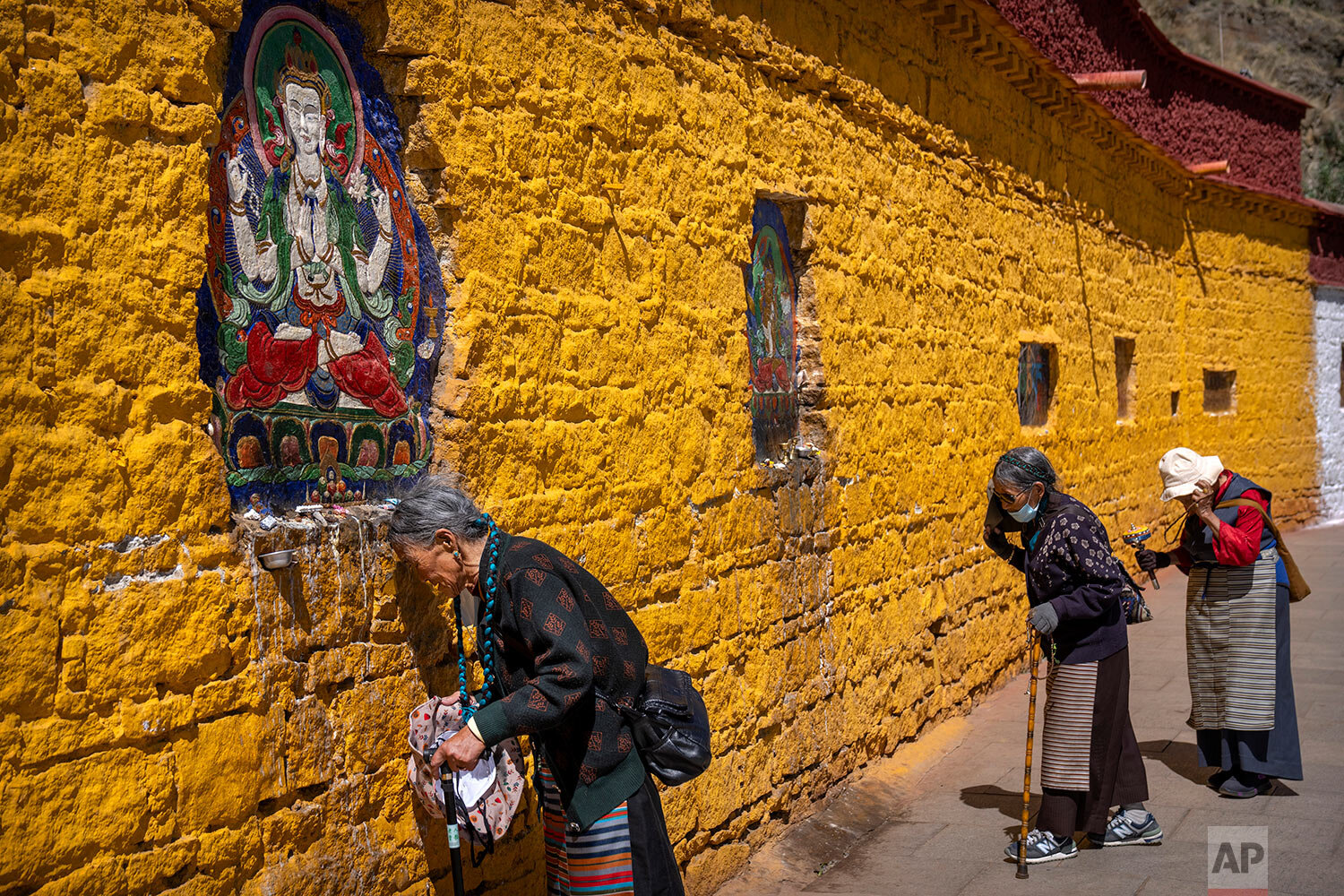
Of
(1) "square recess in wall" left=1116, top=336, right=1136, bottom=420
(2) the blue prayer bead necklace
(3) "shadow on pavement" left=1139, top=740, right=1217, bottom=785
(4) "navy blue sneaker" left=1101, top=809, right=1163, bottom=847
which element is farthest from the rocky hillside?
(2) the blue prayer bead necklace

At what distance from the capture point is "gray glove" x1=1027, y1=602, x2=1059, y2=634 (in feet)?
15.6

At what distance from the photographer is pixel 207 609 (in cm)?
279

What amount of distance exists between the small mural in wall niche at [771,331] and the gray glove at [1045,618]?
4.66 feet

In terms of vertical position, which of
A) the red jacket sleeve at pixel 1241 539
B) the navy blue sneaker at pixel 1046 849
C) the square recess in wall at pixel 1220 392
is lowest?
the navy blue sneaker at pixel 1046 849

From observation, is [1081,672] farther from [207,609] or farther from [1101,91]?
[1101,91]

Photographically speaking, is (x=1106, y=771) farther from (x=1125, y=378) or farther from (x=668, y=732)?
(x=1125, y=378)

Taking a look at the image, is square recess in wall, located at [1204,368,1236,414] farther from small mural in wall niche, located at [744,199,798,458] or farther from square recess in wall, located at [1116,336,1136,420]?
small mural in wall niche, located at [744,199,798,458]

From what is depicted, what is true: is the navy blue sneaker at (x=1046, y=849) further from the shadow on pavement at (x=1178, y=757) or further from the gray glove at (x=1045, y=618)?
the shadow on pavement at (x=1178, y=757)

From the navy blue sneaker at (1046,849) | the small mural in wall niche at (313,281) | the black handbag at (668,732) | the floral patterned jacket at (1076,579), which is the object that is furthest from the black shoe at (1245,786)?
the small mural in wall niche at (313,281)

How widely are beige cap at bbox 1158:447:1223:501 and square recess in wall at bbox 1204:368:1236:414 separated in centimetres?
993

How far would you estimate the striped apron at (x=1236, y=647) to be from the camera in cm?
570

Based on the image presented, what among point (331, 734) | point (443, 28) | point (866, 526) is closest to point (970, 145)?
point (866, 526)

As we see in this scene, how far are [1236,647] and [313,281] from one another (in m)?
4.71

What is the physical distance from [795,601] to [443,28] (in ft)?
9.98
